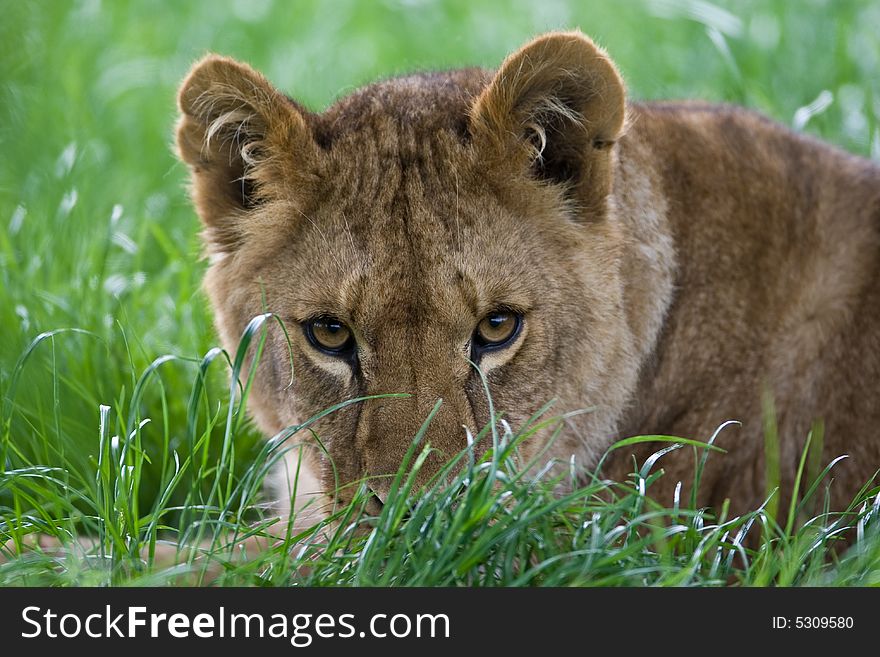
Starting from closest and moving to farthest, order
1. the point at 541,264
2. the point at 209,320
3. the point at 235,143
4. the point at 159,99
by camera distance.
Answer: the point at 541,264 < the point at 235,143 < the point at 209,320 < the point at 159,99

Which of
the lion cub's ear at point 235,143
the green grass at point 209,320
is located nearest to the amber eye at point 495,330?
the green grass at point 209,320

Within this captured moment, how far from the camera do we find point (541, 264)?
388cm

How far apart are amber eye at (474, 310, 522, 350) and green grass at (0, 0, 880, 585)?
312mm

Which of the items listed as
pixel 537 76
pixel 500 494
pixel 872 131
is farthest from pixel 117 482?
pixel 872 131

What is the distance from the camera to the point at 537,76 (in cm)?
380

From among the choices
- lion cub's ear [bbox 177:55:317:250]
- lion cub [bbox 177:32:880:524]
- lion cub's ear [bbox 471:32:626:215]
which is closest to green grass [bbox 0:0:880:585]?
lion cub [bbox 177:32:880:524]

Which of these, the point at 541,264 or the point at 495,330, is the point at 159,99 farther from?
the point at 495,330

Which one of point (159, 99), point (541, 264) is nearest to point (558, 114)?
point (541, 264)

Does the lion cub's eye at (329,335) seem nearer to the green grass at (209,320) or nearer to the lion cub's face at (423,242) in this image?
the lion cub's face at (423,242)

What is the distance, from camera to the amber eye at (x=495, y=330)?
12.3ft

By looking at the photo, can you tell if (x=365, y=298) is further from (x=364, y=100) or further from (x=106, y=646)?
(x=106, y=646)

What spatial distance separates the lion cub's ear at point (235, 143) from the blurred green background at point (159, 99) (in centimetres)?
61

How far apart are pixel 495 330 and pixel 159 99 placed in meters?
5.85

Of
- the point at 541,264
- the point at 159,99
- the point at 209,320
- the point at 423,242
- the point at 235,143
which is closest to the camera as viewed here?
the point at 423,242
